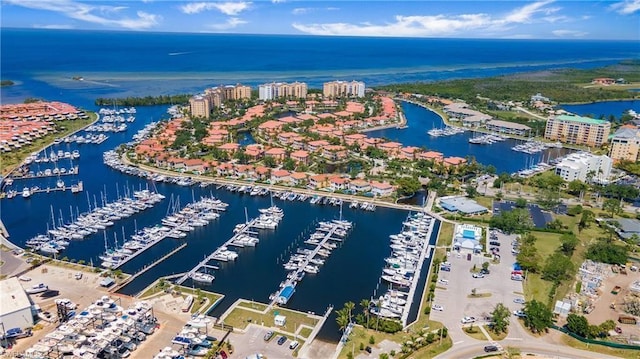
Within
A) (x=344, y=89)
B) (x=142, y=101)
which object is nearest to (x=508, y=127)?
(x=344, y=89)

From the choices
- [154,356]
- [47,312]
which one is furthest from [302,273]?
[47,312]

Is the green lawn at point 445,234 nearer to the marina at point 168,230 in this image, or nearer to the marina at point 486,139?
the marina at point 168,230

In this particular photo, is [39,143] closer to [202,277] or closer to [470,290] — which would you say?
[202,277]

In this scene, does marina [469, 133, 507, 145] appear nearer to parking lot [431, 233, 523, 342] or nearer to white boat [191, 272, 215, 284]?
parking lot [431, 233, 523, 342]

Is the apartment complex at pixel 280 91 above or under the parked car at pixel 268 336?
above

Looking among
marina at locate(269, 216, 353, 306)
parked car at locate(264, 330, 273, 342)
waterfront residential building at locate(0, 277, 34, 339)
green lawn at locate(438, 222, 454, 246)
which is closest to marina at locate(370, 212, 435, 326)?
green lawn at locate(438, 222, 454, 246)

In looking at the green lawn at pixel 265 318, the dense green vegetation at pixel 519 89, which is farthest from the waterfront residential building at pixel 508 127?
the green lawn at pixel 265 318

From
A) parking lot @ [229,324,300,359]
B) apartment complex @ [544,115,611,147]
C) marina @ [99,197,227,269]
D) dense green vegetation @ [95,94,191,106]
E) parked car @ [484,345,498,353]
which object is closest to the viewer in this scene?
parking lot @ [229,324,300,359]

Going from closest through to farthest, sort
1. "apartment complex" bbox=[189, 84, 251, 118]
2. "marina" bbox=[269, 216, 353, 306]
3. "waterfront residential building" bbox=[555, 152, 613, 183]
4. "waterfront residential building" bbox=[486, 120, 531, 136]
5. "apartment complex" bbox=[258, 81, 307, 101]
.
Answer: "marina" bbox=[269, 216, 353, 306] → "waterfront residential building" bbox=[555, 152, 613, 183] → "waterfront residential building" bbox=[486, 120, 531, 136] → "apartment complex" bbox=[189, 84, 251, 118] → "apartment complex" bbox=[258, 81, 307, 101]
